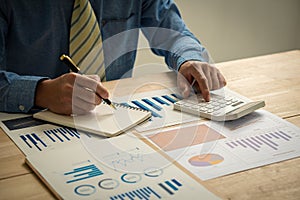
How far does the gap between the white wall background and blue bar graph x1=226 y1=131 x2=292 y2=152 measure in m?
1.46

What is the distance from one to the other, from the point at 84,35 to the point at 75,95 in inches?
13.1

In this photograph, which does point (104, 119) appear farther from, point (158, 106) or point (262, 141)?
point (262, 141)

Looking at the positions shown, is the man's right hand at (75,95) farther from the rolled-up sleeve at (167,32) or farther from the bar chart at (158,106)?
the rolled-up sleeve at (167,32)

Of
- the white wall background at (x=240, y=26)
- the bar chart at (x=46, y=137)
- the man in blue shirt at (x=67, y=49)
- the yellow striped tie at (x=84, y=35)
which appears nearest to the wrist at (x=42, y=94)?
the man in blue shirt at (x=67, y=49)

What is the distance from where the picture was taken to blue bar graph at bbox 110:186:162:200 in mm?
942

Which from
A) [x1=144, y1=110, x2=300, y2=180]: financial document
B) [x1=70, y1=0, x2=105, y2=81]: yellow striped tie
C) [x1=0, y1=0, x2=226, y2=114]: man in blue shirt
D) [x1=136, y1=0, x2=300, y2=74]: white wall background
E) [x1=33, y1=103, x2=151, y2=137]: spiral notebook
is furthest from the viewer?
[x1=136, y1=0, x2=300, y2=74]: white wall background

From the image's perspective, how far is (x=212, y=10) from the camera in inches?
107

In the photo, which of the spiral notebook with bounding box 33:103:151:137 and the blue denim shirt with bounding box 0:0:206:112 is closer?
the spiral notebook with bounding box 33:103:151:137

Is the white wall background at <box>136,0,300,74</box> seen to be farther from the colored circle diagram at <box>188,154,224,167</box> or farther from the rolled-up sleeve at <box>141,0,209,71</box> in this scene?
the colored circle diagram at <box>188,154,224,167</box>

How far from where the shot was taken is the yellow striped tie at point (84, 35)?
5.09ft

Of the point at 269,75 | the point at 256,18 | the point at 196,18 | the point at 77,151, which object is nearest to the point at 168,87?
the point at 269,75

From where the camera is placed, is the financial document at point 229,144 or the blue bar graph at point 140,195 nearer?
the blue bar graph at point 140,195

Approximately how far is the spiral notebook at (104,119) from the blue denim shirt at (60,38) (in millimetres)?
97

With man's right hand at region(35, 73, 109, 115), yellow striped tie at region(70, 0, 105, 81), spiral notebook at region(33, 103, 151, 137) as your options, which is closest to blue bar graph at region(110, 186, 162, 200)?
spiral notebook at region(33, 103, 151, 137)
